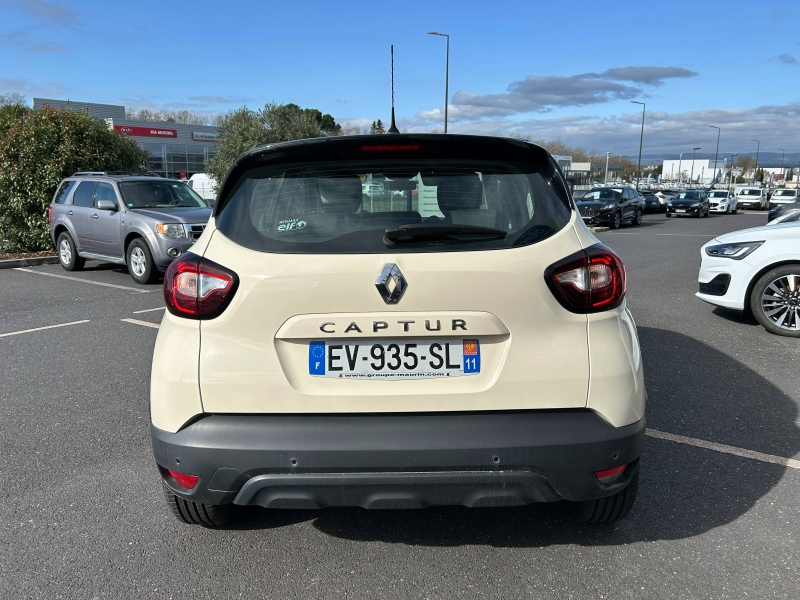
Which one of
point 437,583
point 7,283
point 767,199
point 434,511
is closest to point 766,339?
point 434,511

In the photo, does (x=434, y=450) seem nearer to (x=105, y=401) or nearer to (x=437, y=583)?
(x=437, y=583)

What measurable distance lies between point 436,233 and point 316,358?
64cm

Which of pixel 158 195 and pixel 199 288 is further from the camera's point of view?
pixel 158 195

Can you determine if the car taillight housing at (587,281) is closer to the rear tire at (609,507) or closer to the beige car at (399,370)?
the beige car at (399,370)

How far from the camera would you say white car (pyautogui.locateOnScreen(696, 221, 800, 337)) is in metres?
6.75

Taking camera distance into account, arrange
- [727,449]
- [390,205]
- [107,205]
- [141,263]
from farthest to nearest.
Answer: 1. [107,205]
2. [141,263]
3. [727,449]
4. [390,205]

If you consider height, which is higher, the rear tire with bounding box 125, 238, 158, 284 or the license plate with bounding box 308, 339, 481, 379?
the license plate with bounding box 308, 339, 481, 379

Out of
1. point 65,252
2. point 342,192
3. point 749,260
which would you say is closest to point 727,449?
point 342,192

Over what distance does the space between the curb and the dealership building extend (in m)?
39.5

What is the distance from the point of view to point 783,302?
6.81 metres

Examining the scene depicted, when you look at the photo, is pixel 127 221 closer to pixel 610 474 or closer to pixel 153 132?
pixel 610 474

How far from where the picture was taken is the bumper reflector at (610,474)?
2.39 metres

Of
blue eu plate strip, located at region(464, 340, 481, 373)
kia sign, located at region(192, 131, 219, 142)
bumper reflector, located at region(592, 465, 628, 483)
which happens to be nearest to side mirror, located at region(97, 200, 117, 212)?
blue eu plate strip, located at region(464, 340, 481, 373)

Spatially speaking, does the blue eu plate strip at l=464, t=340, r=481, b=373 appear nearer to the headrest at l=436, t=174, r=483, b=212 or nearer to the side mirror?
the headrest at l=436, t=174, r=483, b=212
